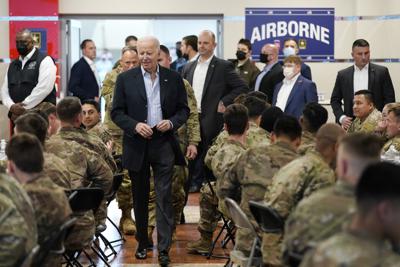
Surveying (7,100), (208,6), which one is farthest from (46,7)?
(7,100)

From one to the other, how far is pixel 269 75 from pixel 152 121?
12.0 feet

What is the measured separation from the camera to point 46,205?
4398 millimetres

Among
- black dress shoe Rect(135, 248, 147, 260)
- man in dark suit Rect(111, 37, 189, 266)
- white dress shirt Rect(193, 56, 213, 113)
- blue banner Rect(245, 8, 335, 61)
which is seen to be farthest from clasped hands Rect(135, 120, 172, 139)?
blue banner Rect(245, 8, 335, 61)

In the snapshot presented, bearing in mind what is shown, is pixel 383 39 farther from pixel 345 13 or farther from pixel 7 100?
pixel 7 100

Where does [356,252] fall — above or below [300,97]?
below

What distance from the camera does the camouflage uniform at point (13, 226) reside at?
3.84 metres

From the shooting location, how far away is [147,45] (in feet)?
22.8

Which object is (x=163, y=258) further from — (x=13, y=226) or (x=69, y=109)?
(x=13, y=226)

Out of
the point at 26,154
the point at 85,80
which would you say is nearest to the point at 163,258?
the point at 26,154

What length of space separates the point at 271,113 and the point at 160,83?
99cm

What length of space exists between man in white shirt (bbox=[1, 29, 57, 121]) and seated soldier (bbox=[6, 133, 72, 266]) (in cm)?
538

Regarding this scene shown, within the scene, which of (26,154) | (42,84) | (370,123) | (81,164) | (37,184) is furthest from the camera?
(42,84)

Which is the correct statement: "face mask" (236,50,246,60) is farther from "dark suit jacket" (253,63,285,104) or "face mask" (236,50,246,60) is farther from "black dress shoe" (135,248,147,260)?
"black dress shoe" (135,248,147,260)

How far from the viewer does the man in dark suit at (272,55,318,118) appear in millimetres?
9266
